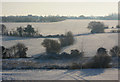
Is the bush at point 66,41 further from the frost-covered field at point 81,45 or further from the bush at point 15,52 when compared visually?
the bush at point 15,52

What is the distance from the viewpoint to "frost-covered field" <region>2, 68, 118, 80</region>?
713 centimetres

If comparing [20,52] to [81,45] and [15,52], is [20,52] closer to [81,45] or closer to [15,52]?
[15,52]

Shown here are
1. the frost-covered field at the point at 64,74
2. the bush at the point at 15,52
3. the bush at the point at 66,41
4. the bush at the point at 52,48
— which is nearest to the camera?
the frost-covered field at the point at 64,74

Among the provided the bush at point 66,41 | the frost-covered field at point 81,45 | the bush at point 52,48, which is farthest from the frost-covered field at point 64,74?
the bush at point 66,41

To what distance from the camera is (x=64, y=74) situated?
768 cm

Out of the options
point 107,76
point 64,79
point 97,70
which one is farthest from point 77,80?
point 97,70

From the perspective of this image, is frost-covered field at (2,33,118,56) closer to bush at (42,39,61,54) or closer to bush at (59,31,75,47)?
bush at (59,31,75,47)

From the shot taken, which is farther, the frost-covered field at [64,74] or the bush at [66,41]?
the bush at [66,41]

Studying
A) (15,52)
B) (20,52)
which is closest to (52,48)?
(20,52)

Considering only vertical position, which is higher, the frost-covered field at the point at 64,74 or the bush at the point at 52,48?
the bush at the point at 52,48

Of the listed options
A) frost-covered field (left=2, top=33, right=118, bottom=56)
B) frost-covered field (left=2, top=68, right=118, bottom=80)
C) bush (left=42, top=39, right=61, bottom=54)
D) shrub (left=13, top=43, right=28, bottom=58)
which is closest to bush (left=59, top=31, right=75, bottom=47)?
frost-covered field (left=2, top=33, right=118, bottom=56)

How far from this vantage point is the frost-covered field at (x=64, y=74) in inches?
281

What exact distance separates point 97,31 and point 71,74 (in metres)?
22.9

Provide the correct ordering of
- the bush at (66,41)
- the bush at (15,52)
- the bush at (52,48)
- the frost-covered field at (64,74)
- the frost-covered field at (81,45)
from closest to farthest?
the frost-covered field at (64,74) < the bush at (15,52) < the bush at (52,48) < the frost-covered field at (81,45) < the bush at (66,41)
